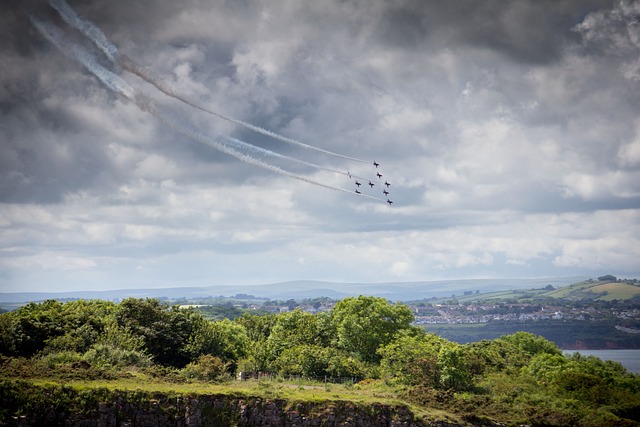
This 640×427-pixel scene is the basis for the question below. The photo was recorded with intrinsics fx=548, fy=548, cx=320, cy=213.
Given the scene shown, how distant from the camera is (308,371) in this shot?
238 ft

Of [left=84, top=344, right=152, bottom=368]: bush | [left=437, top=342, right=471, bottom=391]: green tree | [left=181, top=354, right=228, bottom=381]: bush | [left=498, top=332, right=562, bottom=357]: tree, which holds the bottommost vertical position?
[left=498, top=332, right=562, bottom=357]: tree

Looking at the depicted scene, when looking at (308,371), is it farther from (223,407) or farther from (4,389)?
(4,389)

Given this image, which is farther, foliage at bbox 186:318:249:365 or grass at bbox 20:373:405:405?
foliage at bbox 186:318:249:365

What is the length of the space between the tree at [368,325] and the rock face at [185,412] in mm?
32947

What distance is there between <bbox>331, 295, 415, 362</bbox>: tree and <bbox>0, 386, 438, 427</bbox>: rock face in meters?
32.9

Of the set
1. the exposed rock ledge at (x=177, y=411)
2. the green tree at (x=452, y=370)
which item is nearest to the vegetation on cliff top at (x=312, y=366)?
the green tree at (x=452, y=370)

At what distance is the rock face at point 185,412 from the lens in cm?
4411

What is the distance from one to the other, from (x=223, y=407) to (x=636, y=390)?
5959 cm

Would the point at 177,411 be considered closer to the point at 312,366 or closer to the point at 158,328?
the point at 158,328

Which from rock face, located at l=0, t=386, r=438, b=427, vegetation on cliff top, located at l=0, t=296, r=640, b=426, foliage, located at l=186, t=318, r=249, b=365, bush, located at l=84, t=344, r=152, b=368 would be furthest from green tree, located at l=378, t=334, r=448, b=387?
bush, located at l=84, t=344, r=152, b=368

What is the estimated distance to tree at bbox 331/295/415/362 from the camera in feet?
284

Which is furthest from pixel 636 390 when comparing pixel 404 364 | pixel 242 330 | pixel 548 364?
pixel 242 330

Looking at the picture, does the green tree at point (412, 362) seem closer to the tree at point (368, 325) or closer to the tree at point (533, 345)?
the tree at point (368, 325)

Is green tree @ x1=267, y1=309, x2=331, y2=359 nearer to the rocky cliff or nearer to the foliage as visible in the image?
the foliage
